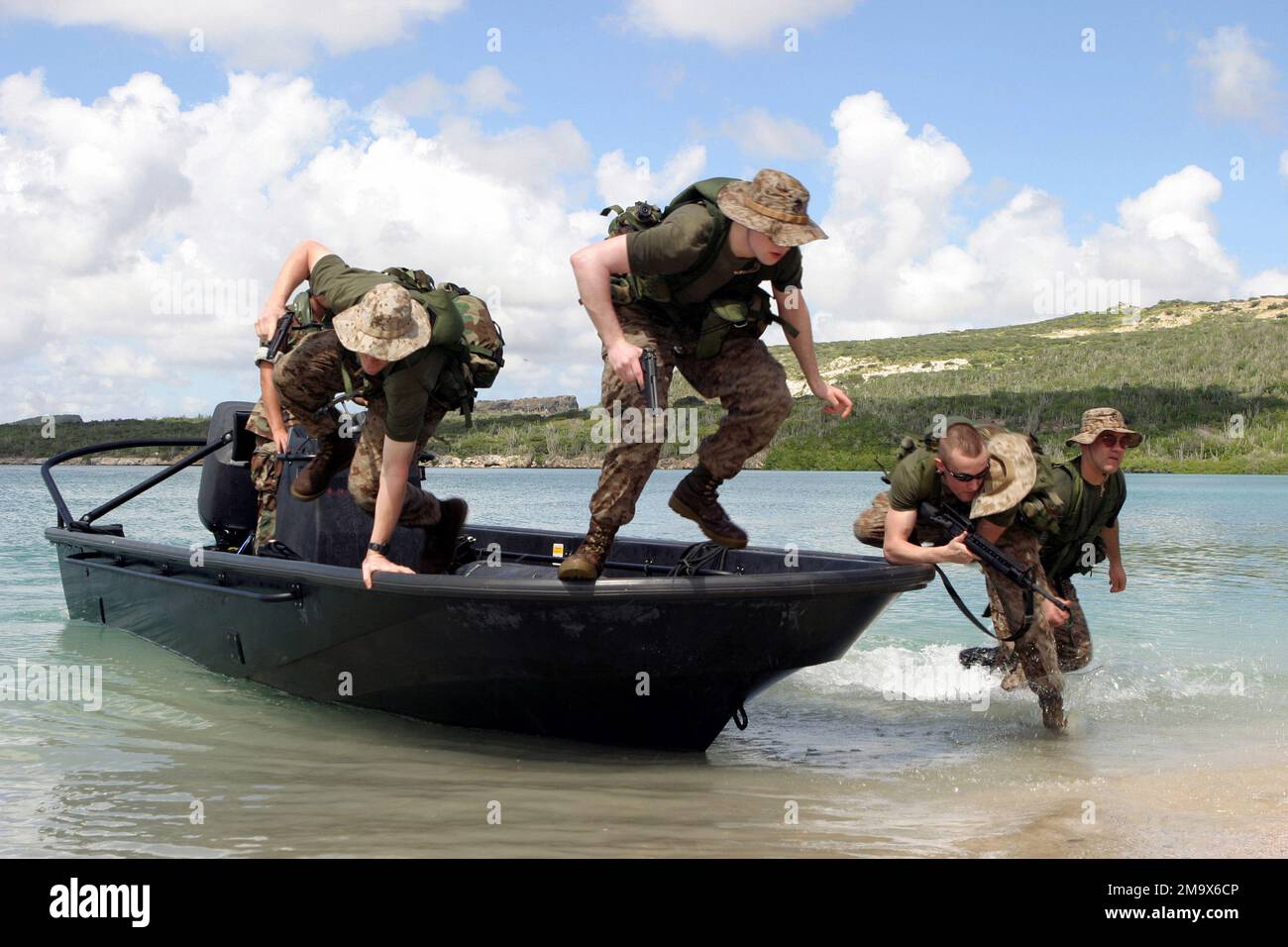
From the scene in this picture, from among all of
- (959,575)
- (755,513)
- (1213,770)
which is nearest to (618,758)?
(1213,770)

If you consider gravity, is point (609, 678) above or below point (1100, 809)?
above

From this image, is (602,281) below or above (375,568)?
above

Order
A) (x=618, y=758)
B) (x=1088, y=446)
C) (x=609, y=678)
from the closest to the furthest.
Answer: (x=609, y=678), (x=618, y=758), (x=1088, y=446)

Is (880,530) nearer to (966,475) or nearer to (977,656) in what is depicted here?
(966,475)

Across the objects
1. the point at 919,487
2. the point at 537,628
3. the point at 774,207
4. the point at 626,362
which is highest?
the point at 774,207

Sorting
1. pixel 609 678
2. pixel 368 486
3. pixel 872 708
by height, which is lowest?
pixel 872 708

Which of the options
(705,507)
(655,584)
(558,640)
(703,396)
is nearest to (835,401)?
(703,396)

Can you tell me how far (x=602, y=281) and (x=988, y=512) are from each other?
2.35m

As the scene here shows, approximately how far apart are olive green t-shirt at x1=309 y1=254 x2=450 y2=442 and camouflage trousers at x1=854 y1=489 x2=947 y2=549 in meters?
2.23

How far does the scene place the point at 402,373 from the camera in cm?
556

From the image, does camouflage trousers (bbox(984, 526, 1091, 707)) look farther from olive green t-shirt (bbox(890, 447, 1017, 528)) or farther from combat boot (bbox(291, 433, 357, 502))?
combat boot (bbox(291, 433, 357, 502))
